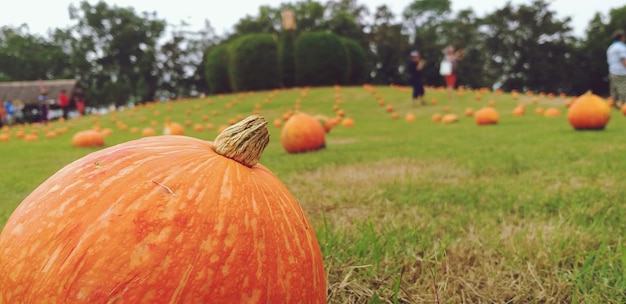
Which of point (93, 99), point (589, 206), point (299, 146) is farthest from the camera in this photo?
point (93, 99)

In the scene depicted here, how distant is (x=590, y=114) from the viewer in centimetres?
780

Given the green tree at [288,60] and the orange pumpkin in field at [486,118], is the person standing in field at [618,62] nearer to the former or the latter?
the orange pumpkin in field at [486,118]

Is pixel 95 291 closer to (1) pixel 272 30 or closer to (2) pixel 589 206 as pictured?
(2) pixel 589 206

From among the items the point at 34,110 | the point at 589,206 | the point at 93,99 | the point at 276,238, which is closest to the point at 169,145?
the point at 276,238

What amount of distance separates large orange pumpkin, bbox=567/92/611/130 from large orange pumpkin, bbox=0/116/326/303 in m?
7.96

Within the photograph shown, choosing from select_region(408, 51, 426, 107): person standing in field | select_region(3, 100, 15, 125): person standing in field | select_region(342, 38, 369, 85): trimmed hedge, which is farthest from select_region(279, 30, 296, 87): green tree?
select_region(3, 100, 15, 125): person standing in field

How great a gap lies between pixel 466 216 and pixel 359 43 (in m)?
40.7

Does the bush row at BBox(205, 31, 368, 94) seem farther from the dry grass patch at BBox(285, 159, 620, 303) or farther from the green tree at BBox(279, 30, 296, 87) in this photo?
the dry grass patch at BBox(285, 159, 620, 303)

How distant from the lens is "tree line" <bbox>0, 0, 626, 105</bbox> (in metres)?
44.4

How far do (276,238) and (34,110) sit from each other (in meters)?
45.7

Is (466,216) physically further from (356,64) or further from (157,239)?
(356,64)

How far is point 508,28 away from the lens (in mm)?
46344

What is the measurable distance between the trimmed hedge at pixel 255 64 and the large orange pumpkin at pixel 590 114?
66.1 feet

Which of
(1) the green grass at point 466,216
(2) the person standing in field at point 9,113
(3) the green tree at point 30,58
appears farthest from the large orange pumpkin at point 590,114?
A: (3) the green tree at point 30,58
